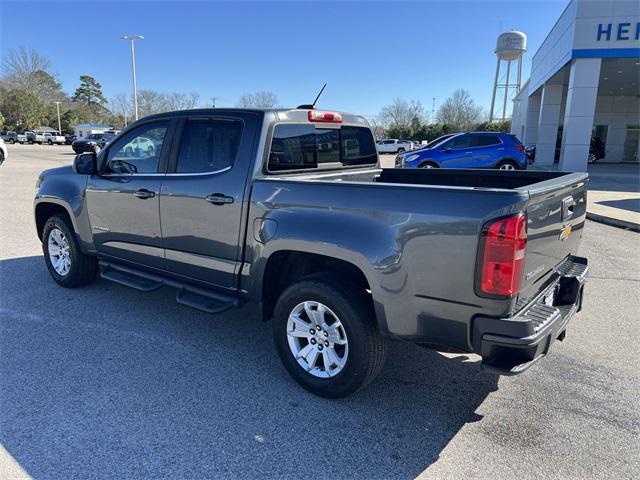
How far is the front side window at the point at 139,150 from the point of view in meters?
4.12

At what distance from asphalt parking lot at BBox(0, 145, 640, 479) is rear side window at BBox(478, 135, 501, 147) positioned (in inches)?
446

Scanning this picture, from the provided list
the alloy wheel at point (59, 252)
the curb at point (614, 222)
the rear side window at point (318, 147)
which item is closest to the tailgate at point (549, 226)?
the rear side window at point (318, 147)

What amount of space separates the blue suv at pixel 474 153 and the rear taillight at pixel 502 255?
12829 mm

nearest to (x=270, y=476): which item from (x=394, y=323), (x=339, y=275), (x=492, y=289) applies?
(x=394, y=323)

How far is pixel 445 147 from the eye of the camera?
1519cm

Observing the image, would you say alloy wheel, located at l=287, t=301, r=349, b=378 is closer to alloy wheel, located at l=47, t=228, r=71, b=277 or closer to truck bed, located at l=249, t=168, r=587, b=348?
truck bed, located at l=249, t=168, r=587, b=348

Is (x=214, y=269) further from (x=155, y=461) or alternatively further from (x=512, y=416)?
(x=512, y=416)

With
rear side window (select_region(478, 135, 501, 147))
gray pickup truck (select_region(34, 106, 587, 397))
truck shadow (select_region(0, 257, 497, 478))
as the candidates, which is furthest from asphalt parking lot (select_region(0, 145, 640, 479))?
rear side window (select_region(478, 135, 501, 147))

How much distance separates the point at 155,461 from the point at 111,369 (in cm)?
120

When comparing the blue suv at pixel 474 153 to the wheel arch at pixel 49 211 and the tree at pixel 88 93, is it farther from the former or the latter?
the tree at pixel 88 93

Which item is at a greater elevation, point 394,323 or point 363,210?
point 363,210

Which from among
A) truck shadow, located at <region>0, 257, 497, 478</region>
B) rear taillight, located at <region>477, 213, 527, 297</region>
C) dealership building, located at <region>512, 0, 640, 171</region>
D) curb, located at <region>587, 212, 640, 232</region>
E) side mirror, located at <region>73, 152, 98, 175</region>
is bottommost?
truck shadow, located at <region>0, 257, 497, 478</region>

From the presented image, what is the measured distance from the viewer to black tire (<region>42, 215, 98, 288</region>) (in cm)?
498

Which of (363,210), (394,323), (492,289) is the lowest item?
(394,323)
